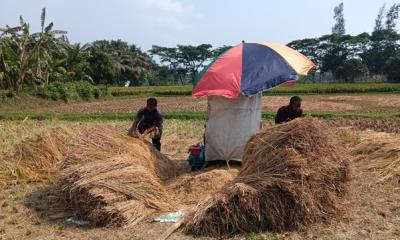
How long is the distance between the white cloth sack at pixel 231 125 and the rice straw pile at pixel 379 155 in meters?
2.11

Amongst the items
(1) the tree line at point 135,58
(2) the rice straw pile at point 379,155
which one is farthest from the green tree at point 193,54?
(2) the rice straw pile at point 379,155

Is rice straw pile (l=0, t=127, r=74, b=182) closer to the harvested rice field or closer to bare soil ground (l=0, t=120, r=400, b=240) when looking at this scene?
the harvested rice field

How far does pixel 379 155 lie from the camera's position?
25.4 ft

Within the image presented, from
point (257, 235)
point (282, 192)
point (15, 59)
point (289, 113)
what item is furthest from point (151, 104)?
point (15, 59)

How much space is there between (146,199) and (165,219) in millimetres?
429

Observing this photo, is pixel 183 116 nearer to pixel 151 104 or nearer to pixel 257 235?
pixel 151 104

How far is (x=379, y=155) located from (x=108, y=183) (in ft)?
16.7

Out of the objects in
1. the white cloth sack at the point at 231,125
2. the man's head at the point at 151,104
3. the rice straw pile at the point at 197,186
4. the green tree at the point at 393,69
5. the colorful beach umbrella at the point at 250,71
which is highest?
the green tree at the point at 393,69

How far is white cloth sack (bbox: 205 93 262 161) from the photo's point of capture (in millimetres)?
7406

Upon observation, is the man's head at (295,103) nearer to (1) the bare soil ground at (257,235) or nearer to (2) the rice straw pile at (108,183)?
(1) the bare soil ground at (257,235)

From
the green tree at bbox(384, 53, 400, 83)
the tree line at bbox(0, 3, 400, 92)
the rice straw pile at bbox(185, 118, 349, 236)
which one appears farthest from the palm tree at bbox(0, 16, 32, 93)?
the green tree at bbox(384, 53, 400, 83)

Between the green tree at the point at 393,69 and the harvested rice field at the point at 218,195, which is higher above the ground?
the green tree at the point at 393,69

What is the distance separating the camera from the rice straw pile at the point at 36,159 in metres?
7.15

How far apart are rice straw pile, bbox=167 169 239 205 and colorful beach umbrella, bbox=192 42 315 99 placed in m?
1.37
